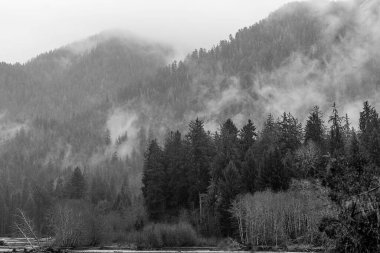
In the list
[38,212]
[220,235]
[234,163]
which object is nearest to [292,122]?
[234,163]

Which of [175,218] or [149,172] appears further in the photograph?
[149,172]

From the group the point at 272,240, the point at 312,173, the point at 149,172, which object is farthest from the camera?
the point at 149,172

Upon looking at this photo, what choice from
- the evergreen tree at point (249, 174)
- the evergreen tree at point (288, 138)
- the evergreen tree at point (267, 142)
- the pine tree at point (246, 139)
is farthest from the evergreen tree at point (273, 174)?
the pine tree at point (246, 139)

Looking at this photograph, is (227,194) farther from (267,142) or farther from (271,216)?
(267,142)

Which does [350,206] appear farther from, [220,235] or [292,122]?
[292,122]

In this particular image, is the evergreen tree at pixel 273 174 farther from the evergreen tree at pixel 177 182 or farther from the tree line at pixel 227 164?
the evergreen tree at pixel 177 182

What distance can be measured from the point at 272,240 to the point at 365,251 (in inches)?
2042

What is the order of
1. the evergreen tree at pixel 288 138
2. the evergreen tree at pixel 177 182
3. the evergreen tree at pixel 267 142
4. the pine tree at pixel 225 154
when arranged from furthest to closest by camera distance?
the evergreen tree at pixel 177 182, the evergreen tree at pixel 288 138, the evergreen tree at pixel 267 142, the pine tree at pixel 225 154

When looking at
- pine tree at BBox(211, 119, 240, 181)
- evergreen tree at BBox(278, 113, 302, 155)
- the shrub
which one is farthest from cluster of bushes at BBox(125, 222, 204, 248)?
evergreen tree at BBox(278, 113, 302, 155)

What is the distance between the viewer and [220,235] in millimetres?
75625

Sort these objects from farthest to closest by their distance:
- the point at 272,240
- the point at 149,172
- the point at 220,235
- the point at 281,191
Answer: the point at 149,172, the point at 220,235, the point at 281,191, the point at 272,240

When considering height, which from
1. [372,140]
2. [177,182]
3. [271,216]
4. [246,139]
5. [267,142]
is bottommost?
[271,216]

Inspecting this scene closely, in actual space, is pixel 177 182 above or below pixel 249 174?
above

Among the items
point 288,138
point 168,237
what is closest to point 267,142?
point 288,138
